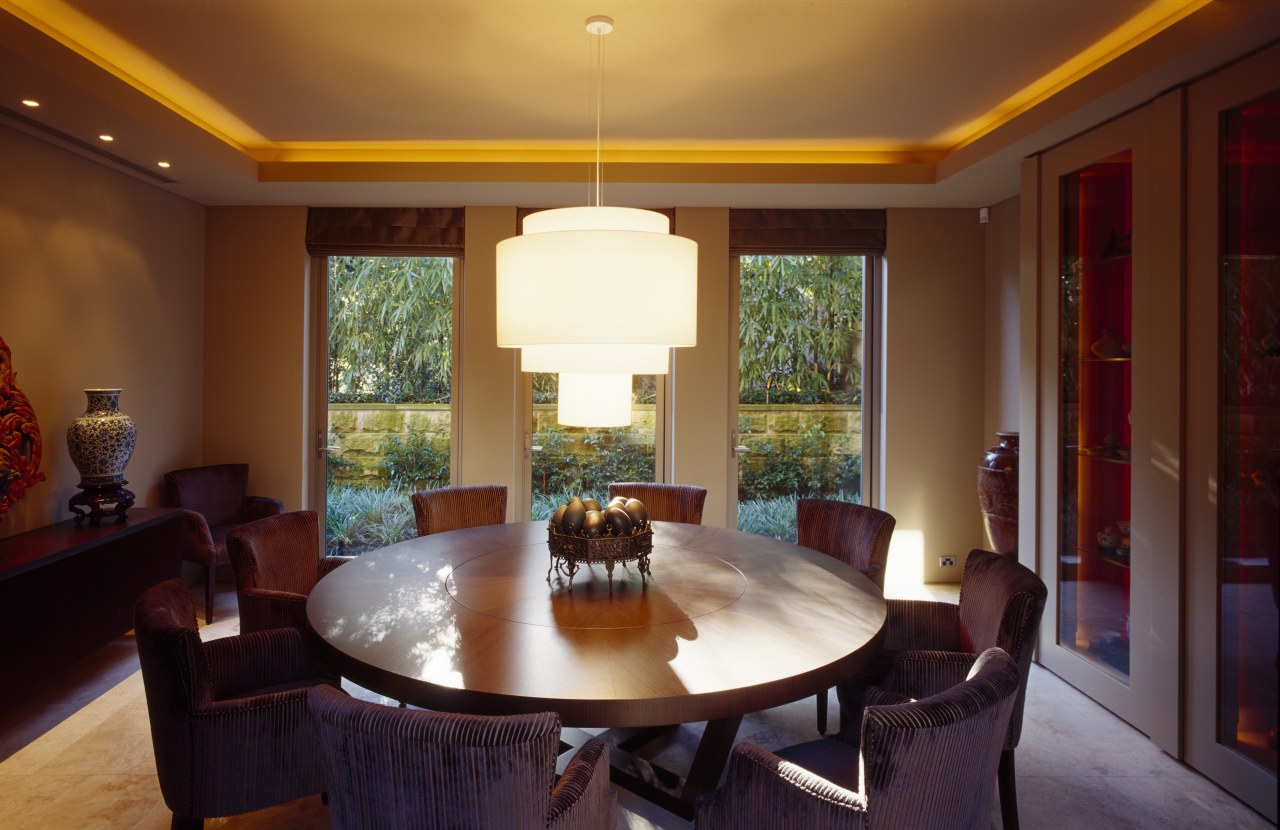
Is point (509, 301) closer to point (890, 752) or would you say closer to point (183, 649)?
point (183, 649)

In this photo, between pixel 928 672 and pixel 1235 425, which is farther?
pixel 1235 425

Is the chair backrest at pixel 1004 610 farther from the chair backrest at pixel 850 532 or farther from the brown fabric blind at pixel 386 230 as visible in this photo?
the brown fabric blind at pixel 386 230

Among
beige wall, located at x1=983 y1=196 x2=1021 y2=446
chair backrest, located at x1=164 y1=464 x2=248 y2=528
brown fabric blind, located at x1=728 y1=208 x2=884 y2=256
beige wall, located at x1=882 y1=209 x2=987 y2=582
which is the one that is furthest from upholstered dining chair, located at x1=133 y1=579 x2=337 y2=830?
beige wall, located at x1=983 y1=196 x2=1021 y2=446

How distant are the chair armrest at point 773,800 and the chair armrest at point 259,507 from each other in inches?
154

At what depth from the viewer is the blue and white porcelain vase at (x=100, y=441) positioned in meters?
3.58

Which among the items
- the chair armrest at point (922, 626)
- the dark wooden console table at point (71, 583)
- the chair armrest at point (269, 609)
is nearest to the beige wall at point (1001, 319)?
the chair armrest at point (922, 626)

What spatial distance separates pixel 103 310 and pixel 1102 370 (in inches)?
204

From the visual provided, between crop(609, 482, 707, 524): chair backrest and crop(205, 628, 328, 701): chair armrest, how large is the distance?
5.85ft

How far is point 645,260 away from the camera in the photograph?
209 cm

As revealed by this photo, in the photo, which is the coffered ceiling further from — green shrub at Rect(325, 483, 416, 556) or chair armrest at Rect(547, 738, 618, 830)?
chair armrest at Rect(547, 738, 618, 830)

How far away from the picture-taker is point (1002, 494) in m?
4.18

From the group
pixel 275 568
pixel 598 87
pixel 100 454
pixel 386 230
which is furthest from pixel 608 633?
pixel 386 230

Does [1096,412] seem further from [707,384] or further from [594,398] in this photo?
[594,398]

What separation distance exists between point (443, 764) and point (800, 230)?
14.5 ft
